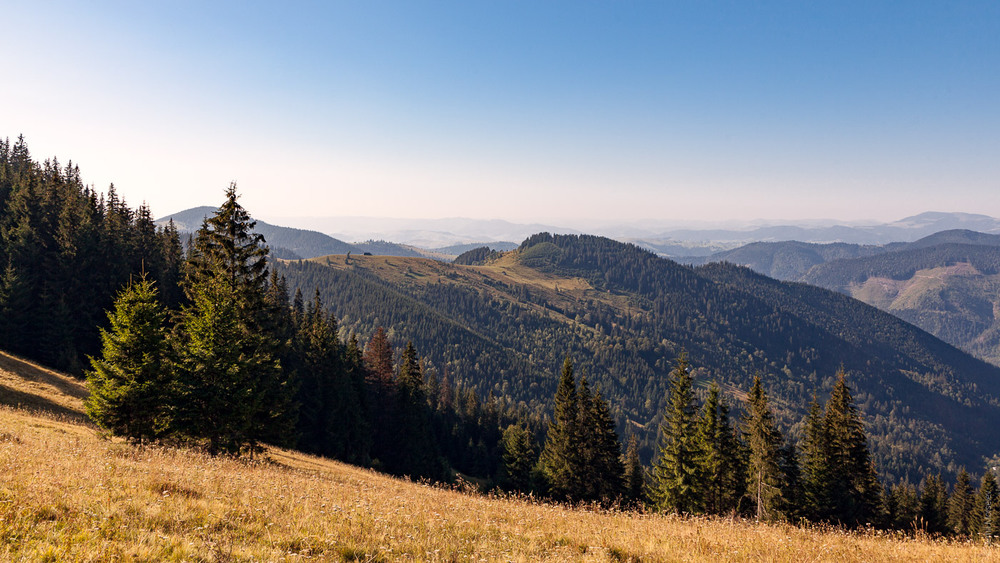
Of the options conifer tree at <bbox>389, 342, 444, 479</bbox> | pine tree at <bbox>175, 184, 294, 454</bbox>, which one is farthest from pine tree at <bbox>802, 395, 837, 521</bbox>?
pine tree at <bbox>175, 184, 294, 454</bbox>

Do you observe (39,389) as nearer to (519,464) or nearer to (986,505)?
(519,464)

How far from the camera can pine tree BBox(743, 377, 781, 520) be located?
34406 millimetres

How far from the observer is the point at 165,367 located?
66.1 ft

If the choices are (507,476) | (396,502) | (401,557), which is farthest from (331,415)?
(401,557)

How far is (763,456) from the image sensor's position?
34.5 meters

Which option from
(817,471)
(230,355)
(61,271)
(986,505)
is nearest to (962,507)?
(986,505)

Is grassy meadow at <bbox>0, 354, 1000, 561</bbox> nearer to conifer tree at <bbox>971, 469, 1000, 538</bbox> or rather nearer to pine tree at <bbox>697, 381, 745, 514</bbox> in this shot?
pine tree at <bbox>697, 381, 745, 514</bbox>

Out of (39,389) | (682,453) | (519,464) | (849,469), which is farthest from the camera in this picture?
(519,464)

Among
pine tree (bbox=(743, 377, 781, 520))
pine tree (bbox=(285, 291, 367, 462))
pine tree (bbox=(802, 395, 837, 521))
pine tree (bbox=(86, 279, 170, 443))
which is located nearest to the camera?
pine tree (bbox=(86, 279, 170, 443))

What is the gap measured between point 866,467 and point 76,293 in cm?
7619

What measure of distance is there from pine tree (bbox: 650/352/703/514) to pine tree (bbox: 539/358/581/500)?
7.85 m

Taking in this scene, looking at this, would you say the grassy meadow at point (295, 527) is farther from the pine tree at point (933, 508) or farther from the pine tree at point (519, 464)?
the pine tree at point (933, 508)

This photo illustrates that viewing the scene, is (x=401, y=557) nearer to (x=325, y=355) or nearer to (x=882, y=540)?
(x=882, y=540)

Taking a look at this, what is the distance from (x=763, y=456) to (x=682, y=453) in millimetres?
6037
